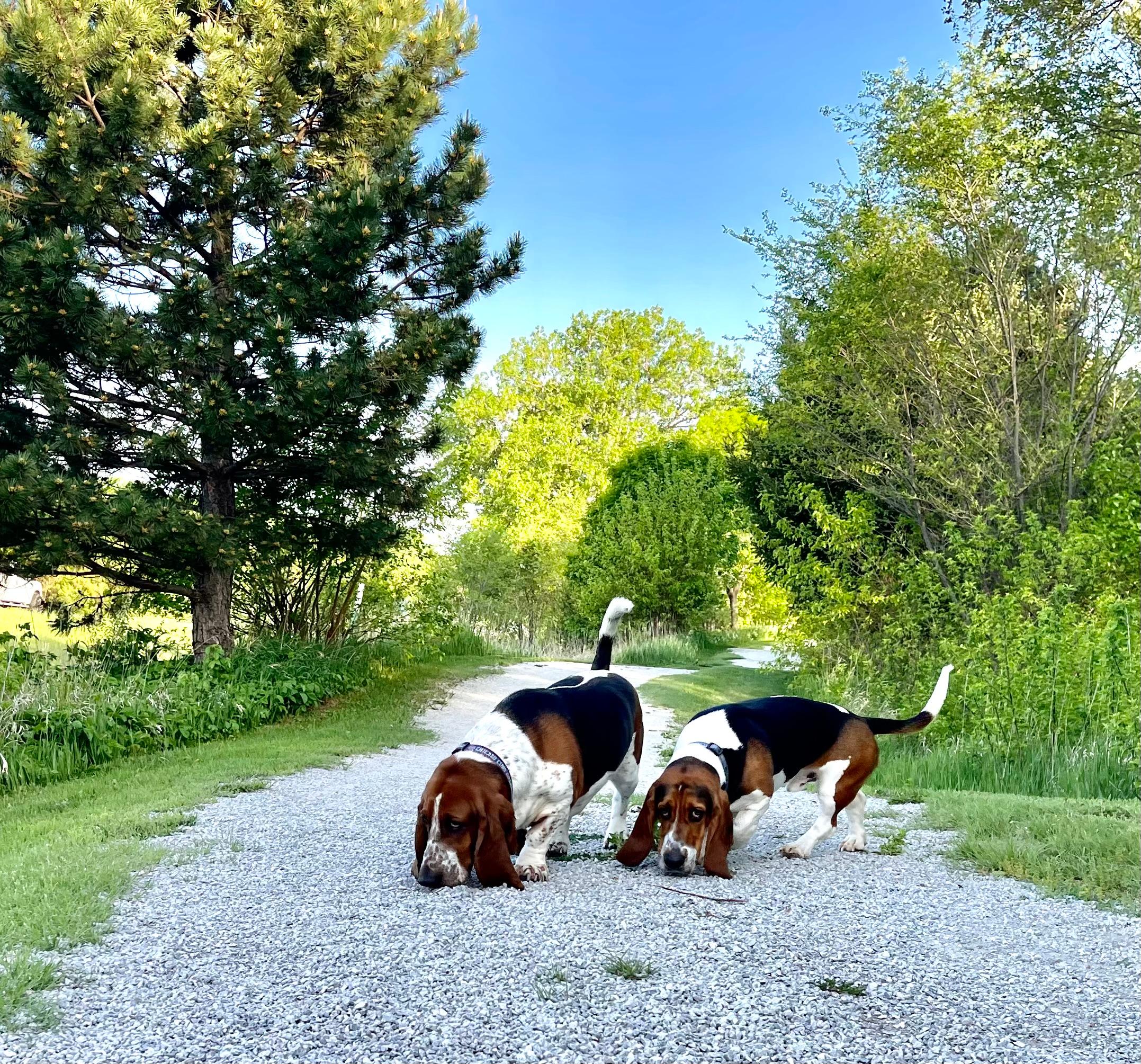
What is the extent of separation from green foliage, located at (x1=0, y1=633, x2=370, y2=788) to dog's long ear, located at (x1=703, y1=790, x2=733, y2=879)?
6.95 m

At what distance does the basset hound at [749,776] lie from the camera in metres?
4.41

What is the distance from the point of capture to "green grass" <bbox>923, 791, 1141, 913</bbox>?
461 centimetres

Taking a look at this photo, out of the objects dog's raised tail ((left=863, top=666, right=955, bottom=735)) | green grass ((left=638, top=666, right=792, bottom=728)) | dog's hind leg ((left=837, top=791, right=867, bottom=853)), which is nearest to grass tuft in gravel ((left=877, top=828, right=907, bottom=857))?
dog's hind leg ((left=837, top=791, right=867, bottom=853))

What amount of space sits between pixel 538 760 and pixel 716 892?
1044 mm

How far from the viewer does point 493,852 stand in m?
4.23

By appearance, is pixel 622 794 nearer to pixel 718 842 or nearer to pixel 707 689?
pixel 718 842

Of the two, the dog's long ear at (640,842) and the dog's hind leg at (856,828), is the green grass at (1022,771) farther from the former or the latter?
the dog's long ear at (640,842)

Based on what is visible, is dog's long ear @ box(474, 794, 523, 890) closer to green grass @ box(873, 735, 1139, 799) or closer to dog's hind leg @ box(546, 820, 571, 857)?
dog's hind leg @ box(546, 820, 571, 857)

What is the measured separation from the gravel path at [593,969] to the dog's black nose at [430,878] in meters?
0.05

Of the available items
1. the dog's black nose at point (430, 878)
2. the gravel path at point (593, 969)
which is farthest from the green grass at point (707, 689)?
the dog's black nose at point (430, 878)

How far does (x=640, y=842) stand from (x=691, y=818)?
403mm

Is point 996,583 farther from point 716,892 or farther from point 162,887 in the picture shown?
point 162,887

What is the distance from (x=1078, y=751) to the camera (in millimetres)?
7629

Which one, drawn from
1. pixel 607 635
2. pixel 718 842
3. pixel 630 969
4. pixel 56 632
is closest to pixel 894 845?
pixel 718 842
